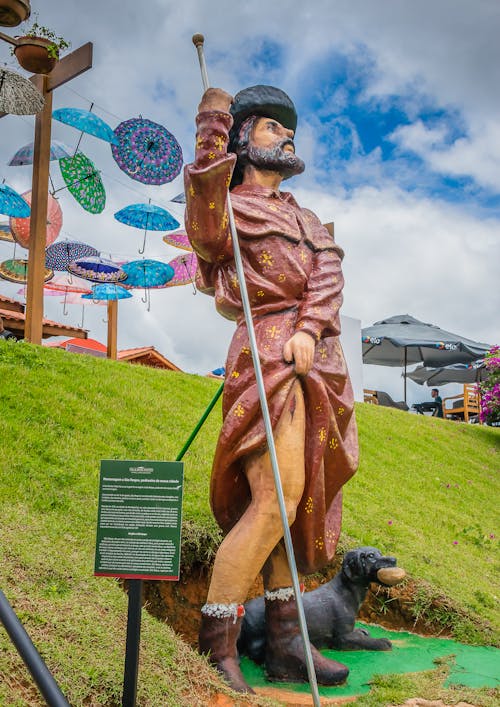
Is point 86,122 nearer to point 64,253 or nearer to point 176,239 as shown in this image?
point 176,239

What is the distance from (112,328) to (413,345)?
6.41m

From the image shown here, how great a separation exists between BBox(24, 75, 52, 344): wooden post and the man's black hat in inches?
215

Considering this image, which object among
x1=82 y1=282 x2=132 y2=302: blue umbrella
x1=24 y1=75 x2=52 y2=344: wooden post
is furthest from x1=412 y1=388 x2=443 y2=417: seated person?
x1=24 y1=75 x2=52 y2=344: wooden post

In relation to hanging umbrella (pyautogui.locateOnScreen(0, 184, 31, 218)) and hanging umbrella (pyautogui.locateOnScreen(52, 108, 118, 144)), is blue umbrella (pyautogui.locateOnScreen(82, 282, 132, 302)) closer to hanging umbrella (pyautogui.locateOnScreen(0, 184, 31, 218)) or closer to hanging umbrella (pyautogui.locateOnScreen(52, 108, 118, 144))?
hanging umbrella (pyautogui.locateOnScreen(0, 184, 31, 218))

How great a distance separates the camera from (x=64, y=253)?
13336mm

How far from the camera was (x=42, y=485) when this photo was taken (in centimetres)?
398

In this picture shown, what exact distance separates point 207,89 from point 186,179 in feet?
1.23

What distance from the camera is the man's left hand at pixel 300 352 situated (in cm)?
289

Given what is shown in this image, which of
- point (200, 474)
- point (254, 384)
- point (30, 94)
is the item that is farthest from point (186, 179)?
point (30, 94)

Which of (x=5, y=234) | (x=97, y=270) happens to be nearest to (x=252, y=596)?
(x=97, y=270)

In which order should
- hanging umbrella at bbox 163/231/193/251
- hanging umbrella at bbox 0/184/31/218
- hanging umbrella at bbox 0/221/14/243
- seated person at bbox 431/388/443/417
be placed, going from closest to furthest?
hanging umbrella at bbox 0/184/31/218, hanging umbrella at bbox 163/231/193/251, hanging umbrella at bbox 0/221/14/243, seated person at bbox 431/388/443/417

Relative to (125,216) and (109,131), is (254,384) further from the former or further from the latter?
(125,216)

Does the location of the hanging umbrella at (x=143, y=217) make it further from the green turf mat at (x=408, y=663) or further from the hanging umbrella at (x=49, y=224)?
the green turf mat at (x=408, y=663)

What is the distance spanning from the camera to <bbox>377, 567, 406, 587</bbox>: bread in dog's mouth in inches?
129
